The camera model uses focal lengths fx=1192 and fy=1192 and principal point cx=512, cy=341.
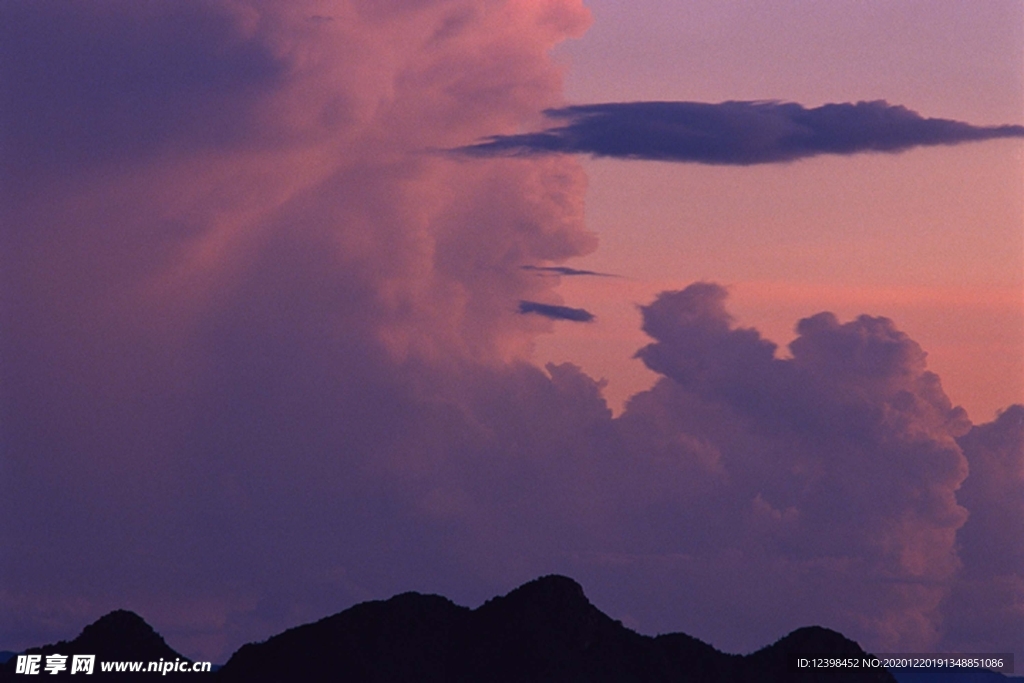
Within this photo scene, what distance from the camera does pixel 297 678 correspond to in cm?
8912

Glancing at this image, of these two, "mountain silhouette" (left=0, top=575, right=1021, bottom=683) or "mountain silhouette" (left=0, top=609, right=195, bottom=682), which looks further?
"mountain silhouette" (left=0, top=609, right=195, bottom=682)

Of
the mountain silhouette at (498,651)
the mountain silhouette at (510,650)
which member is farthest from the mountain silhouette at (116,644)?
the mountain silhouette at (510,650)

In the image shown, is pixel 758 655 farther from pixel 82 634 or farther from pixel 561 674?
pixel 82 634

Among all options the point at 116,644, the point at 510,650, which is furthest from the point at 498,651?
→ the point at 116,644

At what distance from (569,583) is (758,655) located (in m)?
16.7

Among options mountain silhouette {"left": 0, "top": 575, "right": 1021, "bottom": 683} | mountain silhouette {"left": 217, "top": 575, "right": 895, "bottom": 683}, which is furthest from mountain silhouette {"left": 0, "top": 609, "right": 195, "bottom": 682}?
mountain silhouette {"left": 217, "top": 575, "right": 895, "bottom": 683}

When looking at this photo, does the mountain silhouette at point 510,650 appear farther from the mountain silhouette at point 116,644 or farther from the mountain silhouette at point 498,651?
the mountain silhouette at point 116,644

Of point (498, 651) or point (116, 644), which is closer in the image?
point (498, 651)

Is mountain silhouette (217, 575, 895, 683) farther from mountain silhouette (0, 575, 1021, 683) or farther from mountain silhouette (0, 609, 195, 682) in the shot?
mountain silhouette (0, 609, 195, 682)

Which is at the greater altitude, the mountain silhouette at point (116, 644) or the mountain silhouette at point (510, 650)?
the mountain silhouette at point (116, 644)

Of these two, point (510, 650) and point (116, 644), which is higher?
point (116, 644)

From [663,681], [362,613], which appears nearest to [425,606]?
[362,613]

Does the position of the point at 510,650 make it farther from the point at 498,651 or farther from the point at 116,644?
the point at 116,644

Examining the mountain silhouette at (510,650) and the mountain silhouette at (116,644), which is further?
the mountain silhouette at (116,644)
